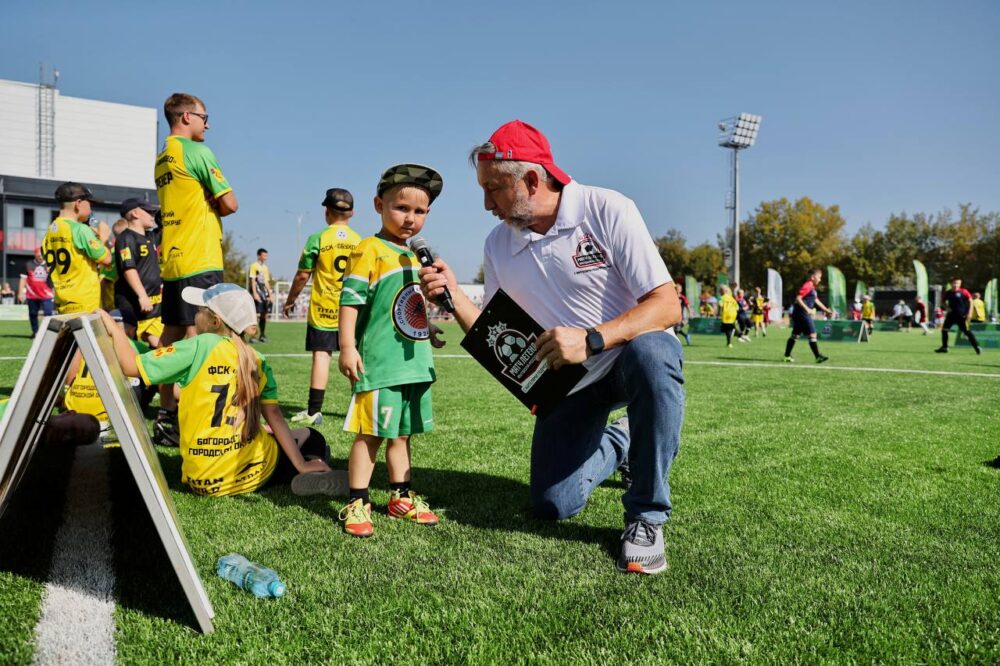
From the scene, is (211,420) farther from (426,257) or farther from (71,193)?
(71,193)

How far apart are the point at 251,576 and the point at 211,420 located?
1210 millimetres

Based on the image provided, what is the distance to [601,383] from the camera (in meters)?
2.97

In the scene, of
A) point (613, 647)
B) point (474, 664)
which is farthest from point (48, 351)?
point (613, 647)

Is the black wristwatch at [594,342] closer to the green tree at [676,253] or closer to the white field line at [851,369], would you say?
the white field line at [851,369]

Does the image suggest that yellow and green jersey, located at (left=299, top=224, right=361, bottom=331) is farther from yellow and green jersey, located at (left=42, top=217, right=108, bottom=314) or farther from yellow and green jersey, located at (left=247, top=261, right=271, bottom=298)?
yellow and green jersey, located at (left=247, top=261, right=271, bottom=298)

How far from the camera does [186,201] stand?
189 inches

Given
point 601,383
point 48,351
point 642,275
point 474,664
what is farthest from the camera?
point 601,383

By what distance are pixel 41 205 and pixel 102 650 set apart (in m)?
59.5

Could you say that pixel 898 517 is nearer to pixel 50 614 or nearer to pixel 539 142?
pixel 539 142

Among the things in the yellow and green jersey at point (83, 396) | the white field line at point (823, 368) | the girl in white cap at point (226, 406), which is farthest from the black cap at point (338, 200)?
the white field line at point (823, 368)

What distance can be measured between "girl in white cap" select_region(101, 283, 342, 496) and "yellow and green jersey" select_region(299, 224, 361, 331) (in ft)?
8.57

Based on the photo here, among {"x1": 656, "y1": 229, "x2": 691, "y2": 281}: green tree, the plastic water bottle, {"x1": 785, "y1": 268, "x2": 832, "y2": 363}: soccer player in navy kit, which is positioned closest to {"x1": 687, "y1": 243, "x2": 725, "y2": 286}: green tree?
{"x1": 656, "y1": 229, "x2": 691, "y2": 281}: green tree

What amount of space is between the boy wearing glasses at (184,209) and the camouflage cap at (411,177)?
2178 mm

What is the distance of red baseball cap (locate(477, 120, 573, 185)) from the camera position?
2818mm
